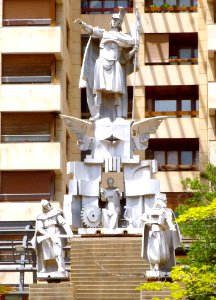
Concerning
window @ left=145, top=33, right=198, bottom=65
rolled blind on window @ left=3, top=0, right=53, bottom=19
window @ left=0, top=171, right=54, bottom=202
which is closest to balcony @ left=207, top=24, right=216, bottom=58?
window @ left=145, top=33, right=198, bottom=65

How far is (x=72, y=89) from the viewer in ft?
236

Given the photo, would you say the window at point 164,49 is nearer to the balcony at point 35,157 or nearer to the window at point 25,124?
the window at point 25,124

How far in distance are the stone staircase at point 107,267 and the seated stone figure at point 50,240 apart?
148cm

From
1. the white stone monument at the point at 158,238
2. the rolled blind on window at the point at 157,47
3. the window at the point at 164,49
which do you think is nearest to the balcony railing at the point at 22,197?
the window at the point at 164,49

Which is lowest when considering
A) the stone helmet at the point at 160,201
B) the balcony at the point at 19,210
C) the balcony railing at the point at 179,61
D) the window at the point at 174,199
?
the stone helmet at the point at 160,201

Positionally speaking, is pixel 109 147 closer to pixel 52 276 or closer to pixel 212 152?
pixel 52 276

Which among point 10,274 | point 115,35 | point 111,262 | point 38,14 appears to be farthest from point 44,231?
point 38,14

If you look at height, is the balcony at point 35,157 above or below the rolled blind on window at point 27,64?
below

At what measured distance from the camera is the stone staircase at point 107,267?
42.7 meters

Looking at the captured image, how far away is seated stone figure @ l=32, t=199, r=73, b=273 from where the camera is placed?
41375mm

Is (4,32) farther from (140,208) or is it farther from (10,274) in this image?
(140,208)

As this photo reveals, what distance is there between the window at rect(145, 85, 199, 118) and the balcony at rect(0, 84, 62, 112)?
640 cm

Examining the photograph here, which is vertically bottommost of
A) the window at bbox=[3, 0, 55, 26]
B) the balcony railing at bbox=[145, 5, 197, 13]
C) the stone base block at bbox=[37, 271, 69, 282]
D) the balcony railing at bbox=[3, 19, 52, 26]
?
the stone base block at bbox=[37, 271, 69, 282]

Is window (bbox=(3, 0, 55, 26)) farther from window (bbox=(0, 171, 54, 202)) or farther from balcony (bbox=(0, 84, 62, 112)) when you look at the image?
window (bbox=(0, 171, 54, 202))
